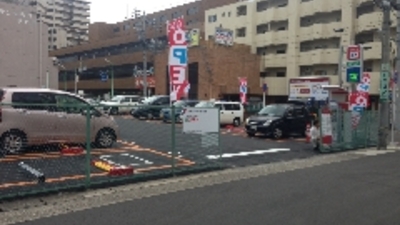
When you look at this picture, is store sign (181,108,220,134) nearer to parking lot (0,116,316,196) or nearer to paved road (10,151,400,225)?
parking lot (0,116,316,196)

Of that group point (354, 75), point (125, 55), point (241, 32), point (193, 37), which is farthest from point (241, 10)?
point (354, 75)

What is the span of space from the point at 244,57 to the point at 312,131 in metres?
33.1

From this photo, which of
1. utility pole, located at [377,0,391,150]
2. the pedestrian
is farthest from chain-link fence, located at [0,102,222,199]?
utility pole, located at [377,0,391,150]

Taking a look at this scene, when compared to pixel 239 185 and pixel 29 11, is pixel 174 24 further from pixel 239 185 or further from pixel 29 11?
pixel 29 11

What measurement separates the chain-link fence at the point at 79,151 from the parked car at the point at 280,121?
24.8 feet

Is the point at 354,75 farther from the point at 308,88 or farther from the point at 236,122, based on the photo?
the point at 308,88

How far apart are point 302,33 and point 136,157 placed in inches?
1520

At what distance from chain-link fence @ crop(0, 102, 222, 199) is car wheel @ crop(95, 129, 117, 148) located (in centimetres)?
10

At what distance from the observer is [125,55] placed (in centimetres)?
6269

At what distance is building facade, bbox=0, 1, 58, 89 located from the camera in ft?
92.6

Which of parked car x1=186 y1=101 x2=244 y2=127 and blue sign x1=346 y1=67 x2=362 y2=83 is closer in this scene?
blue sign x1=346 y1=67 x2=362 y2=83

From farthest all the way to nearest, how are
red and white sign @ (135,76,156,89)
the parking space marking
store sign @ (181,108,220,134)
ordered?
red and white sign @ (135,76,156,89), store sign @ (181,108,220,134), the parking space marking

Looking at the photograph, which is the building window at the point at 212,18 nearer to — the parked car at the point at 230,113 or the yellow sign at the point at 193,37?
the yellow sign at the point at 193,37

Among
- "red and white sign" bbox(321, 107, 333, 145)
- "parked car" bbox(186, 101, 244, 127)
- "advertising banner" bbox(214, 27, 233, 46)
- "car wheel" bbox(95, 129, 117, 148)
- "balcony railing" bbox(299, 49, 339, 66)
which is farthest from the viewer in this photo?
"advertising banner" bbox(214, 27, 233, 46)
